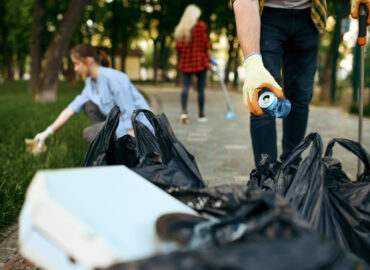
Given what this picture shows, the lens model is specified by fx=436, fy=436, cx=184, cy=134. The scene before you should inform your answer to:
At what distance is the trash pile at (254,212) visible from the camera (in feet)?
3.10

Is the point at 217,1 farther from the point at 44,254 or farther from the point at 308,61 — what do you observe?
the point at 44,254

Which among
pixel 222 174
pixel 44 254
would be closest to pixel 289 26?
pixel 222 174

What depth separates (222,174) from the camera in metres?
3.91

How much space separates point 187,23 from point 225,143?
315 cm

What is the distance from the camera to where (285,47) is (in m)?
2.89

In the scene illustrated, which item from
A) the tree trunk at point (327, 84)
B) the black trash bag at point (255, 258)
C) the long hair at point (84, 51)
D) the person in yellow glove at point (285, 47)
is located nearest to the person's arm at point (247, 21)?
the person in yellow glove at point (285, 47)

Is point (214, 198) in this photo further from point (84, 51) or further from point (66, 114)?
point (84, 51)

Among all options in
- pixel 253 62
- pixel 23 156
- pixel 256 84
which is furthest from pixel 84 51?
pixel 256 84

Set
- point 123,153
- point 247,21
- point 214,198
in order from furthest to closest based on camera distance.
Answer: point 247,21, point 123,153, point 214,198

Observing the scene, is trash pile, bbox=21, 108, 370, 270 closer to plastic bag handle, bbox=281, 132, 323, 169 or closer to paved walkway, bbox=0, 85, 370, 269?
plastic bag handle, bbox=281, 132, 323, 169

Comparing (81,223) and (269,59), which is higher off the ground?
(269,59)

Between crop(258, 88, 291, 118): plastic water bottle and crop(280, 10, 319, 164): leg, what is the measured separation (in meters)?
0.96

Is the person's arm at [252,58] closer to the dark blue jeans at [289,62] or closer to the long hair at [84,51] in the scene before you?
the dark blue jeans at [289,62]

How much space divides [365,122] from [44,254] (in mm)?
7771
